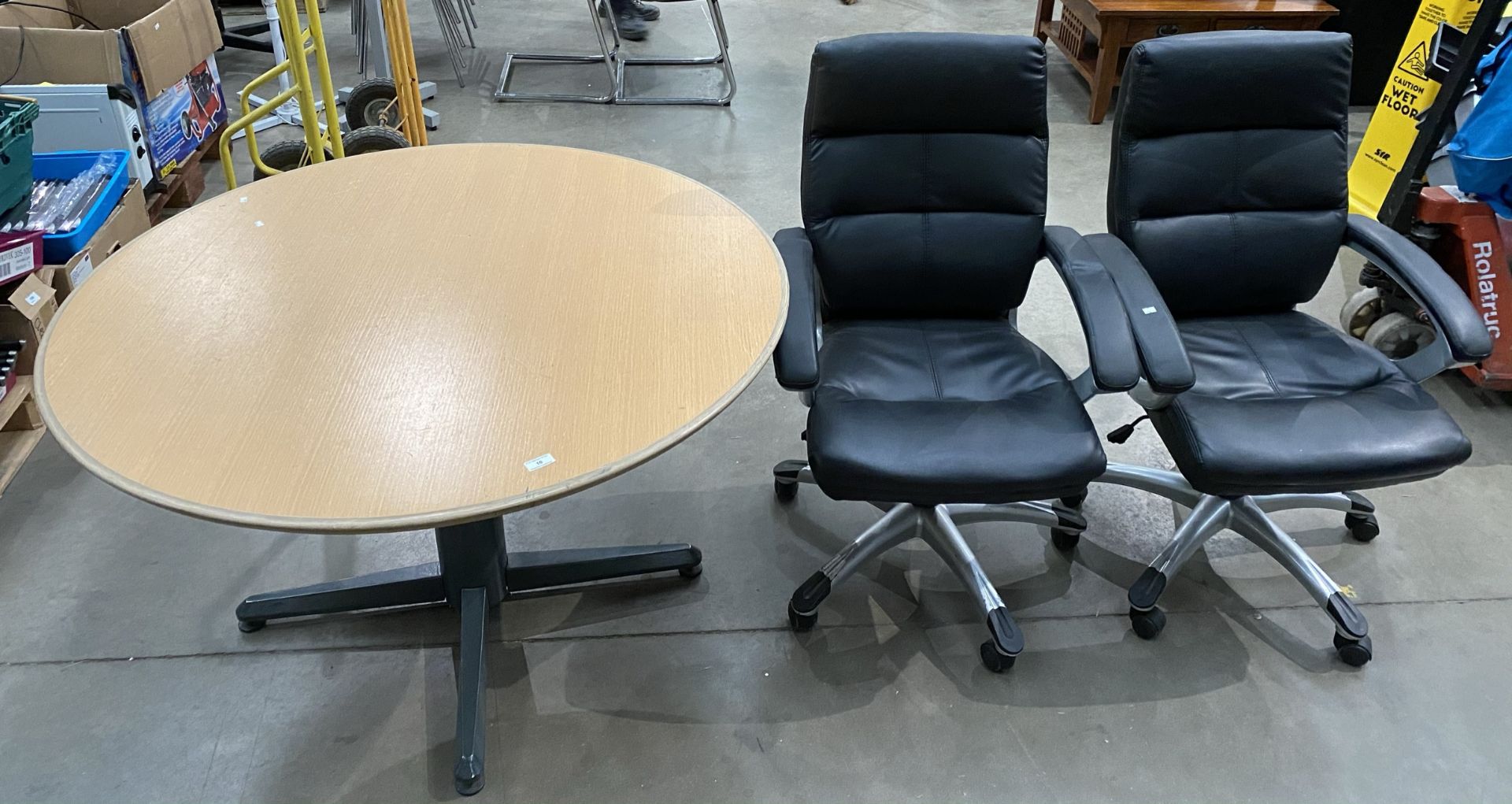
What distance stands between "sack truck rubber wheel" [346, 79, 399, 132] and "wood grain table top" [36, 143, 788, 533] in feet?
6.56

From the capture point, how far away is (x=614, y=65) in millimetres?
4770

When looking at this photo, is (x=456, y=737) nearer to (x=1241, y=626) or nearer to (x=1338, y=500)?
(x=1241, y=626)

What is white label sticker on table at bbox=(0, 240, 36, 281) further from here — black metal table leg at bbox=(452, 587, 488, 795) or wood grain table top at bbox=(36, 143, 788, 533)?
black metal table leg at bbox=(452, 587, 488, 795)

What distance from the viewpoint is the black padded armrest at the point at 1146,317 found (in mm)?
1770

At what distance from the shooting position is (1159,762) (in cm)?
184

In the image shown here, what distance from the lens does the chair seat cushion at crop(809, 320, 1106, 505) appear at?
1765mm

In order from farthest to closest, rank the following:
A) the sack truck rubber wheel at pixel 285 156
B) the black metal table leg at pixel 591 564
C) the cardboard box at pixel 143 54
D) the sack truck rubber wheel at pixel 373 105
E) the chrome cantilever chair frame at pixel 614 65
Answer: the chrome cantilever chair frame at pixel 614 65, the sack truck rubber wheel at pixel 373 105, the sack truck rubber wheel at pixel 285 156, the cardboard box at pixel 143 54, the black metal table leg at pixel 591 564

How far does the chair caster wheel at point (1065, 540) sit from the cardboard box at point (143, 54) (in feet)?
9.86

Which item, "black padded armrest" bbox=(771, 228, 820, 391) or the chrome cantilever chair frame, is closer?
"black padded armrest" bbox=(771, 228, 820, 391)

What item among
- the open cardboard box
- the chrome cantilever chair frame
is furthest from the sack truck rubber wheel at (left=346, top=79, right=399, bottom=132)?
the open cardboard box

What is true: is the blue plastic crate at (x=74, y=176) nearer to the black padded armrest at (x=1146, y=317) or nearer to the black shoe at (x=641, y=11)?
the black padded armrest at (x=1146, y=317)

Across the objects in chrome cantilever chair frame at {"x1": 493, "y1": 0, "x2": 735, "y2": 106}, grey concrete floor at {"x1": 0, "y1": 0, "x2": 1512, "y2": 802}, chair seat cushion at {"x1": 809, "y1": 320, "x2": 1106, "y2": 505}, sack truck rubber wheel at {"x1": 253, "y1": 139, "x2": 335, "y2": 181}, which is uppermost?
chair seat cushion at {"x1": 809, "y1": 320, "x2": 1106, "y2": 505}

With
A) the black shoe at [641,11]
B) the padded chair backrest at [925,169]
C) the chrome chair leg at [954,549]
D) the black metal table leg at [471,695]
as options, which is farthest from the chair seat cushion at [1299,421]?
the black shoe at [641,11]

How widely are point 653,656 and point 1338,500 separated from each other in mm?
1581
